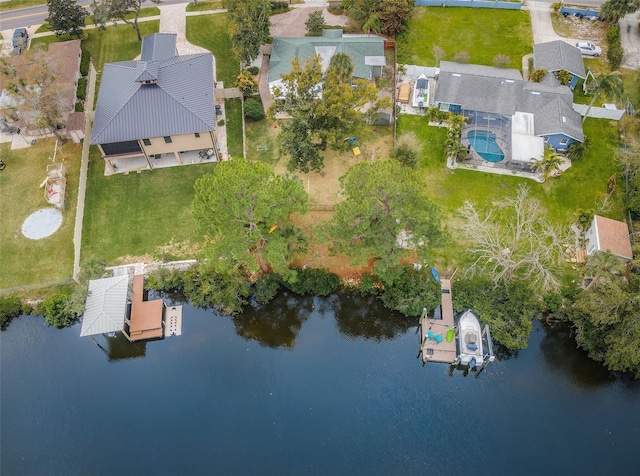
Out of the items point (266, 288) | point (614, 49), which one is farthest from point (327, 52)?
point (614, 49)

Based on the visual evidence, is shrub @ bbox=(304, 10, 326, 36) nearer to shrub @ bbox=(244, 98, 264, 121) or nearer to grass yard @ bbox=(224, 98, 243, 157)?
grass yard @ bbox=(224, 98, 243, 157)

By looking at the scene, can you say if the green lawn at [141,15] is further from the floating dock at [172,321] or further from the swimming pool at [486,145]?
the swimming pool at [486,145]

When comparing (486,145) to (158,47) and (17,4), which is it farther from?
(17,4)

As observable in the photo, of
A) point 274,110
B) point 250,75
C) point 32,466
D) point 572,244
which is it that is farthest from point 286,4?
point 32,466

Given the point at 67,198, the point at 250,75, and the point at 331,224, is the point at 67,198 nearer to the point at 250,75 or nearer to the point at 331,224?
the point at 250,75

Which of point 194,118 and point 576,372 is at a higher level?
point 194,118

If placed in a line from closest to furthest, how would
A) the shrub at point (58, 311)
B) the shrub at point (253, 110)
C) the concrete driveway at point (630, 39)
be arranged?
the shrub at point (58, 311), the shrub at point (253, 110), the concrete driveway at point (630, 39)

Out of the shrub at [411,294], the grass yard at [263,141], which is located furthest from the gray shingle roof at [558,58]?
the grass yard at [263,141]
